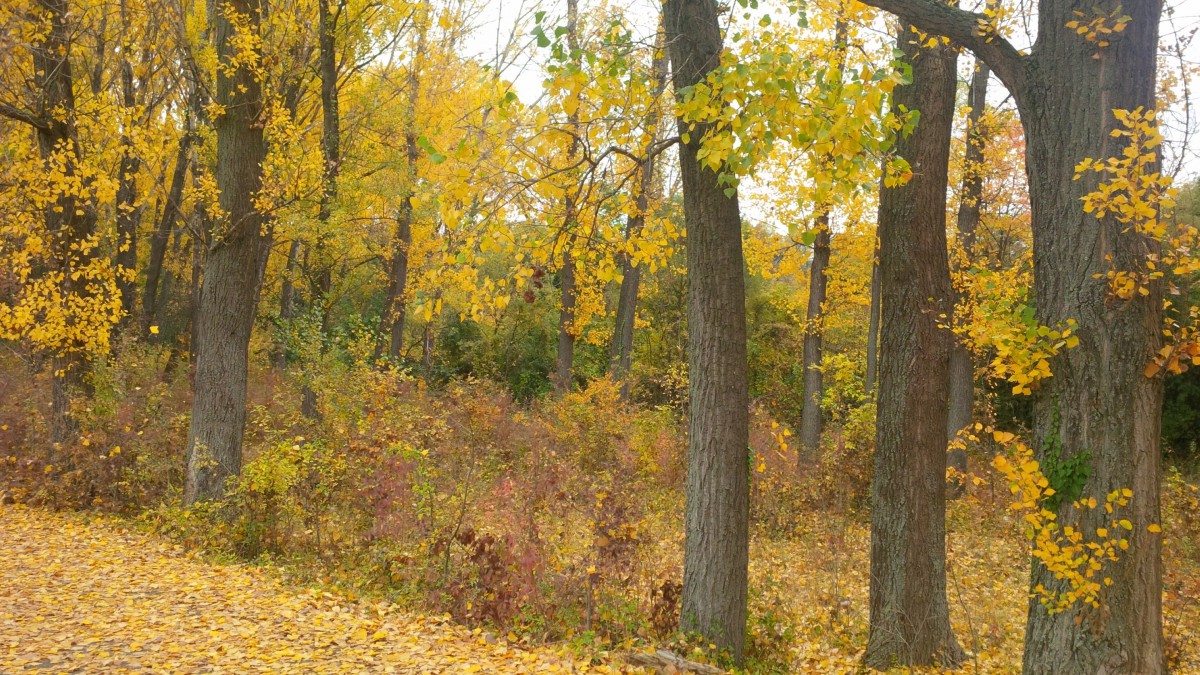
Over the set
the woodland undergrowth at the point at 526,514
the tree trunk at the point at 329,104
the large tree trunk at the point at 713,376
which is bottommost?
the woodland undergrowth at the point at 526,514

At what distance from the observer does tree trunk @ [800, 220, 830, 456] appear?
13539mm

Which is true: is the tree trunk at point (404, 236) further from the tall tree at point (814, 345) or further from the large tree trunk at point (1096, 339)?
the large tree trunk at point (1096, 339)

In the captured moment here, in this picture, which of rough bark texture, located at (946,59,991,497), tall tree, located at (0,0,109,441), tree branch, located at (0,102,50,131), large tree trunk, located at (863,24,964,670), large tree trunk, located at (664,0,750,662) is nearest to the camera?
large tree trunk, located at (664,0,750,662)

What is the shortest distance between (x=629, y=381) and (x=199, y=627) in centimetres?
1072

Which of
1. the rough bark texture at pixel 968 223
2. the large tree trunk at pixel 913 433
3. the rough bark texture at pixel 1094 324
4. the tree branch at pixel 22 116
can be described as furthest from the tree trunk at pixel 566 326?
the rough bark texture at pixel 1094 324

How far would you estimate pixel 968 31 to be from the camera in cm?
420

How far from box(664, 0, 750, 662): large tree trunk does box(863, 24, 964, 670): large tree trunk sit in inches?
50.3

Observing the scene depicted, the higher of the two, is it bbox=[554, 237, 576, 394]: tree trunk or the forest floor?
bbox=[554, 237, 576, 394]: tree trunk

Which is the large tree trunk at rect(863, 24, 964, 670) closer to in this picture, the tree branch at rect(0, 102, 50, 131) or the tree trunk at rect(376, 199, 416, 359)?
the tree branch at rect(0, 102, 50, 131)

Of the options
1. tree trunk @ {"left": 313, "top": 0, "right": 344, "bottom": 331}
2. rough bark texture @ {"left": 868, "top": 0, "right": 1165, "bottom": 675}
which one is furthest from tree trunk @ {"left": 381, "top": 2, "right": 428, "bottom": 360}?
rough bark texture @ {"left": 868, "top": 0, "right": 1165, "bottom": 675}

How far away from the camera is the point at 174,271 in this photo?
23.2 metres

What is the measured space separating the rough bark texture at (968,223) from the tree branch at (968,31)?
7.91 meters

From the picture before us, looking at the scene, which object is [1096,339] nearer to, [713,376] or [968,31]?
[968,31]

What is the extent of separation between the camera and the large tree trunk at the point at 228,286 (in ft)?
28.1
